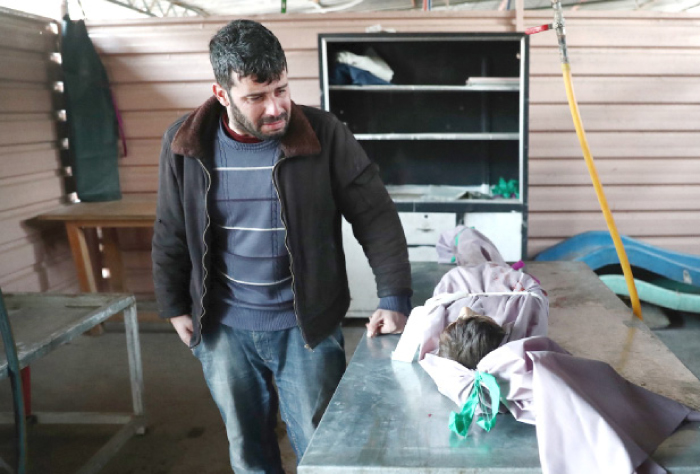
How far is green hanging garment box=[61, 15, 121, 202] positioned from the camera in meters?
4.28

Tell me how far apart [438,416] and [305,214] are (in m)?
0.65

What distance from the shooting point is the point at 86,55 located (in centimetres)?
431

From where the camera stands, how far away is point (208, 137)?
1733 millimetres

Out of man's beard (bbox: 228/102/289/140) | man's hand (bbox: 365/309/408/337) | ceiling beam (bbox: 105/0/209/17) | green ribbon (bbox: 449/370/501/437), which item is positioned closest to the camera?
green ribbon (bbox: 449/370/501/437)

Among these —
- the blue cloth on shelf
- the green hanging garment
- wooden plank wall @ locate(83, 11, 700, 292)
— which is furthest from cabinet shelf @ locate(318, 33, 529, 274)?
the green hanging garment

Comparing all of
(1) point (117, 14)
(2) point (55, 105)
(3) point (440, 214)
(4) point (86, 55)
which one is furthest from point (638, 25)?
(1) point (117, 14)

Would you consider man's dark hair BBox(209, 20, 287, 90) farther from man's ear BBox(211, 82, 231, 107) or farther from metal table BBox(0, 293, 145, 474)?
metal table BBox(0, 293, 145, 474)

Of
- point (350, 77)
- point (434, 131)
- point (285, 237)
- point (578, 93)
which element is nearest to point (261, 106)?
point (285, 237)

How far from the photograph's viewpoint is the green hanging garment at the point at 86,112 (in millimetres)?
4277

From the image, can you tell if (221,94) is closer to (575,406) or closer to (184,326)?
(184,326)

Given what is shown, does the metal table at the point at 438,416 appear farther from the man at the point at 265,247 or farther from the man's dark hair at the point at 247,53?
the man's dark hair at the point at 247,53

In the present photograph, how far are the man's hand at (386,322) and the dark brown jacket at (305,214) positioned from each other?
0.20 ft

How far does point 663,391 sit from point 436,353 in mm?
549

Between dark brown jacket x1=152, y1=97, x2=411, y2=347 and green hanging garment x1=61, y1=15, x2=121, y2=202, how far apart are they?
2841mm
